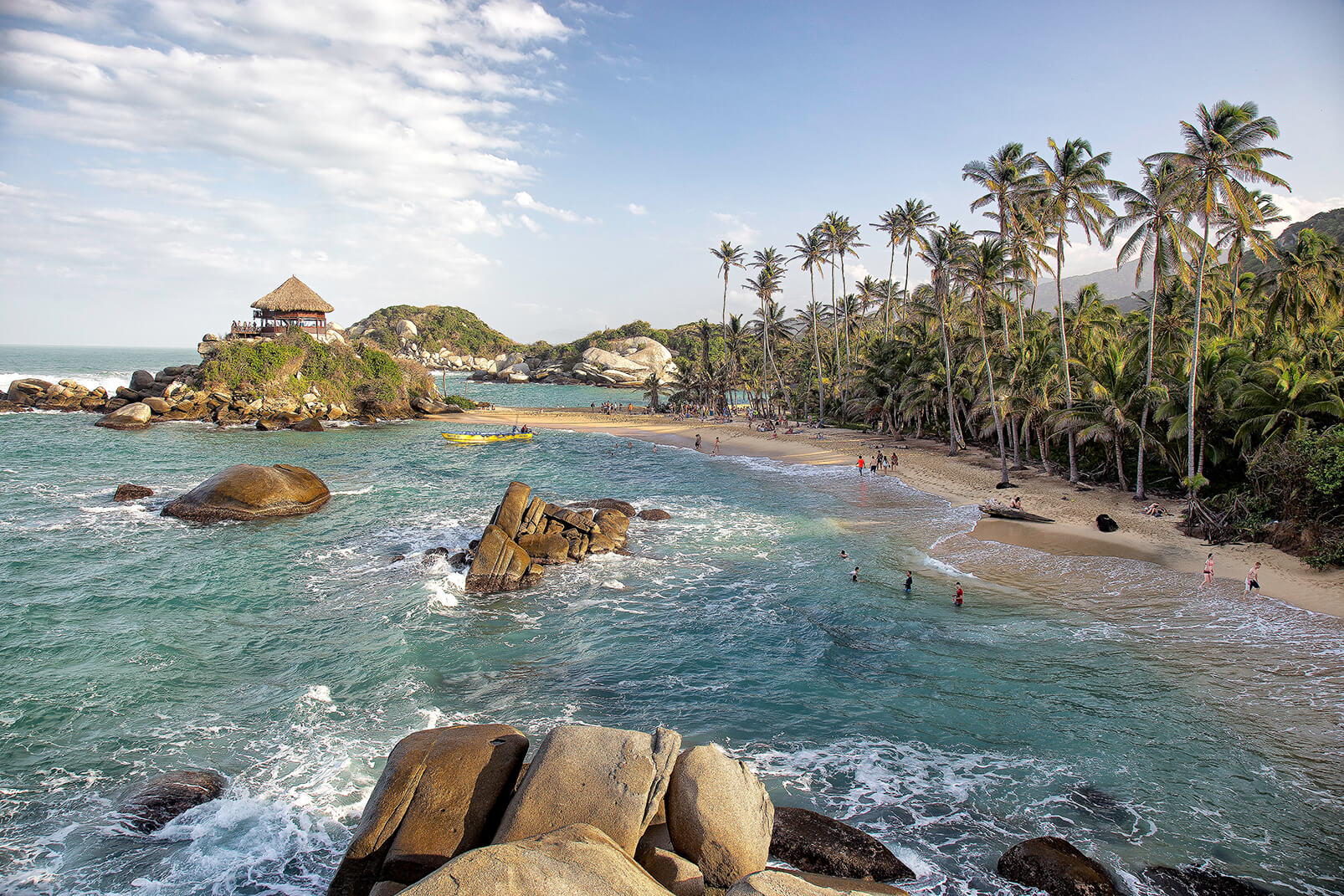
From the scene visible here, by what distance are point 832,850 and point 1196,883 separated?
19.7 feet

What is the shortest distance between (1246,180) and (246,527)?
49.2 meters

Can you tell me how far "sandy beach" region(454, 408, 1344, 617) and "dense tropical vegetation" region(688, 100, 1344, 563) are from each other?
4.35 feet

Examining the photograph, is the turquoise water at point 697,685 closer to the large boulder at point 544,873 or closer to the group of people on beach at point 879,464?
the large boulder at point 544,873

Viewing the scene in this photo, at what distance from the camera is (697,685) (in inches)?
676

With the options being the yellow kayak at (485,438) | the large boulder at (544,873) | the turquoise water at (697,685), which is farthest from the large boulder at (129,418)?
the large boulder at (544,873)

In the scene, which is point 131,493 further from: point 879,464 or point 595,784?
point 879,464

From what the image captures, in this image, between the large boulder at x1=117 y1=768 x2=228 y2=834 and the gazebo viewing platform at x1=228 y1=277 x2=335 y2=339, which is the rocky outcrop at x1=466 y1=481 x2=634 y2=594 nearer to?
the large boulder at x1=117 y1=768 x2=228 y2=834

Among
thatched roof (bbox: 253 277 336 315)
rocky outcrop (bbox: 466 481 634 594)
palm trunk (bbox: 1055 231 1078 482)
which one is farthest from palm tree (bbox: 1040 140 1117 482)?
thatched roof (bbox: 253 277 336 315)

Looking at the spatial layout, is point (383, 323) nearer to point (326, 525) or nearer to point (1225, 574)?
point (326, 525)

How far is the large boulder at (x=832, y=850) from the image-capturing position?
10219 millimetres

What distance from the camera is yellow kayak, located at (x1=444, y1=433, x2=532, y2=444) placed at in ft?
209

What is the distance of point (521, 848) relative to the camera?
22.3 ft

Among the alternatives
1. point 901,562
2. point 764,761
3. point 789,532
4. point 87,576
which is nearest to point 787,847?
point 764,761

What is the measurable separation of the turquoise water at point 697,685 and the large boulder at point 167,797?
0.33 meters
